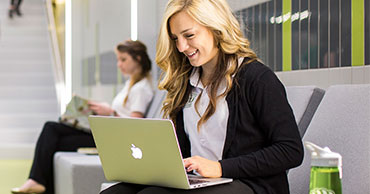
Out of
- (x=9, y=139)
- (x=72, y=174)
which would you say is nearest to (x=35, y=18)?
(x=9, y=139)

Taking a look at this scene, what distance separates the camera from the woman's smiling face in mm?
1888

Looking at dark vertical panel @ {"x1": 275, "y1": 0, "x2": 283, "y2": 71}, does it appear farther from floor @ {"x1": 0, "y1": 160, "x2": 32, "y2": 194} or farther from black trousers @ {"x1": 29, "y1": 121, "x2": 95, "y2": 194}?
floor @ {"x1": 0, "y1": 160, "x2": 32, "y2": 194}

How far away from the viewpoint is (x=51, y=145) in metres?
4.15

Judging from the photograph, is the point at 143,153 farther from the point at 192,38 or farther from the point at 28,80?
the point at 28,80

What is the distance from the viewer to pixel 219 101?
6.23 feet

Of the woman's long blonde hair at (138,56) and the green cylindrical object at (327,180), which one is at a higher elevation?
the woman's long blonde hair at (138,56)

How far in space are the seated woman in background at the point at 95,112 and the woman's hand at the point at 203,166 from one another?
2.30m

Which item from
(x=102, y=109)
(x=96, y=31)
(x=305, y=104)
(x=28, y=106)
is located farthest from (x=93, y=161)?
(x=28, y=106)

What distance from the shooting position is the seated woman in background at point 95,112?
4.01 metres

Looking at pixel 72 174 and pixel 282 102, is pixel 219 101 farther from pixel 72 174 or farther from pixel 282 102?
pixel 72 174

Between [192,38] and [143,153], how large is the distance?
1.43 feet

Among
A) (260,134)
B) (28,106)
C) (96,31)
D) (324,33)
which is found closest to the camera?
(260,134)

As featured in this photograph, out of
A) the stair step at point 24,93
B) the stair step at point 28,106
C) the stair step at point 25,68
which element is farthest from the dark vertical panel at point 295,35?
the stair step at point 25,68

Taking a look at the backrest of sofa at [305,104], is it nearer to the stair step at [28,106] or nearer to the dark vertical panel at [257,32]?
the dark vertical panel at [257,32]
